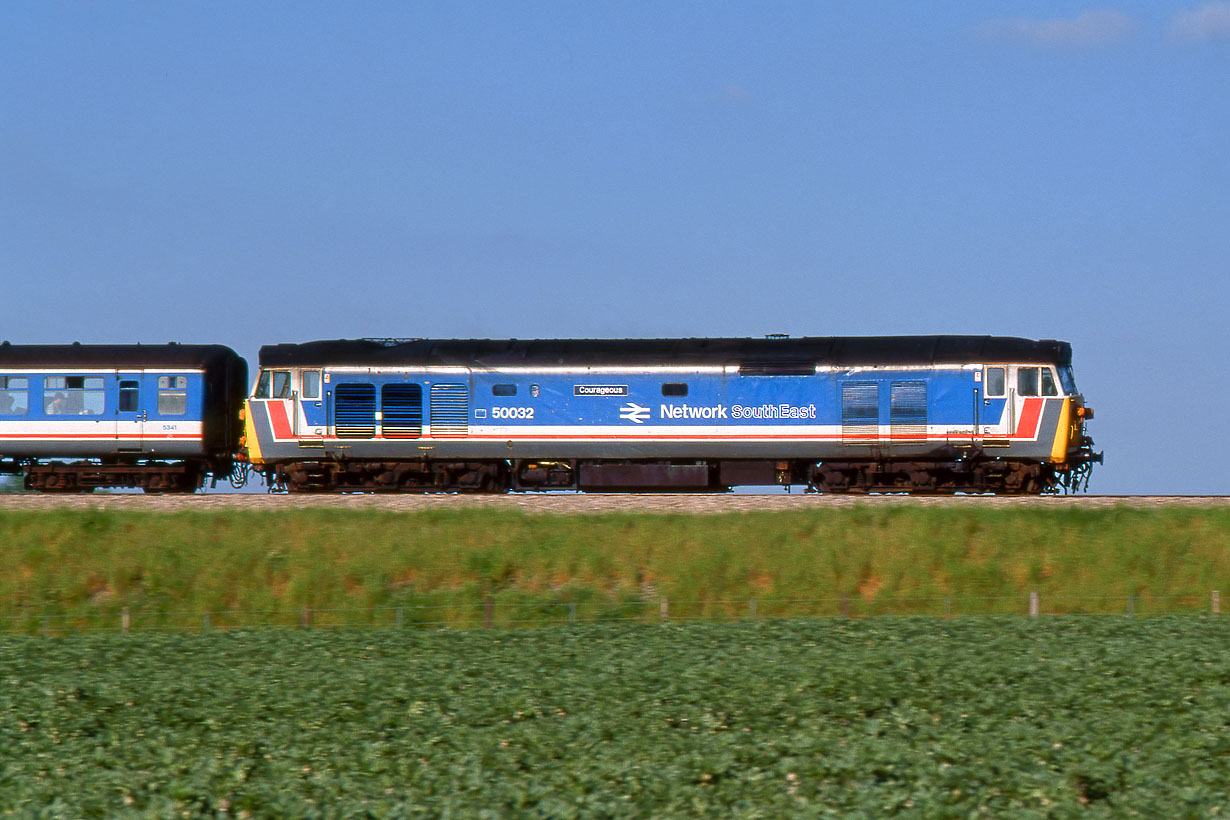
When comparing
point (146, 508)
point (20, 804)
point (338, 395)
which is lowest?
point (20, 804)

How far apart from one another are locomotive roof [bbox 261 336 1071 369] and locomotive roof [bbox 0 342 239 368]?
2.58 m

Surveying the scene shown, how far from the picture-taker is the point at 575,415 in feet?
113

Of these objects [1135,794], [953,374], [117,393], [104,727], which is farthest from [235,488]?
[1135,794]

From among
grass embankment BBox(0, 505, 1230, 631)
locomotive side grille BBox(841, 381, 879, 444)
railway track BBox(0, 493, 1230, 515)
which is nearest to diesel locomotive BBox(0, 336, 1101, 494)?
locomotive side grille BBox(841, 381, 879, 444)

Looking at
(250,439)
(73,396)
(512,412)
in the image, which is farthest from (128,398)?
(512,412)

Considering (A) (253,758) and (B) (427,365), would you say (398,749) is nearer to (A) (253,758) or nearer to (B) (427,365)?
(A) (253,758)

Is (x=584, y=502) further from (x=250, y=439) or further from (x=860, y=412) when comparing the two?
(x=250, y=439)

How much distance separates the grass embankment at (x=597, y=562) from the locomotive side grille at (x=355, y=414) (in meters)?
5.12

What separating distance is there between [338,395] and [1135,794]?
84.3 feet

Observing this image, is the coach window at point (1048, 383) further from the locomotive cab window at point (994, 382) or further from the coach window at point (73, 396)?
the coach window at point (73, 396)

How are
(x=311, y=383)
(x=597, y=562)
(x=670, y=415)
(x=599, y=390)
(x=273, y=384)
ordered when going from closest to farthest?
(x=597, y=562), (x=670, y=415), (x=599, y=390), (x=311, y=383), (x=273, y=384)

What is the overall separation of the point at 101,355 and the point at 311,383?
19.7ft

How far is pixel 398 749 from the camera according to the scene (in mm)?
13789

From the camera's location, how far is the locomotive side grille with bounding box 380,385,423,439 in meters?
34.8
